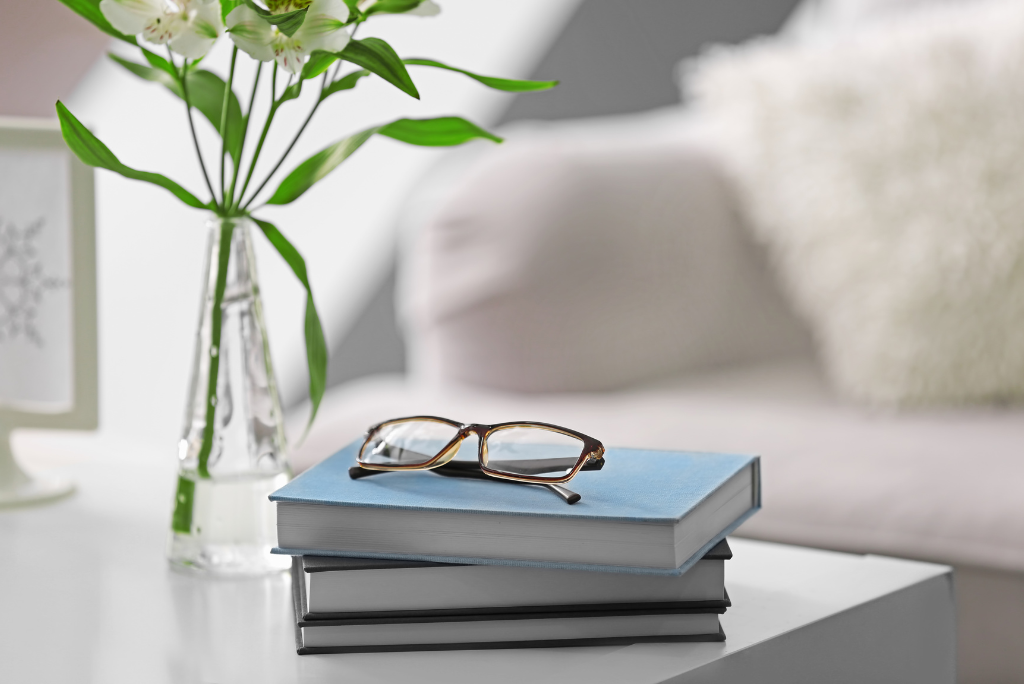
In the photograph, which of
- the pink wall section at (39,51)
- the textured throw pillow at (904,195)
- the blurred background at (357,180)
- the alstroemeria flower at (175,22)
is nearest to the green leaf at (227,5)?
the alstroemeria flower at (175,22)

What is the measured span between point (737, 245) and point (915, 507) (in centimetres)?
55

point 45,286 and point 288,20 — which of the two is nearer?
point 288,20

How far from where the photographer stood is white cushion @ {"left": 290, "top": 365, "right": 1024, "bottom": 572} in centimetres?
92

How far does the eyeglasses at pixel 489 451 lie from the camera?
0.52 meters

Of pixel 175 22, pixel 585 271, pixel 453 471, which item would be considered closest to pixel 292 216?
pixel 585 271

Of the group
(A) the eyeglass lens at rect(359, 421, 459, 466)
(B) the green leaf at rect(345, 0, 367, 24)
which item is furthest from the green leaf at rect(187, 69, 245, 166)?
(A) the eyeglass lens at rect(359, 421, 459, 466)

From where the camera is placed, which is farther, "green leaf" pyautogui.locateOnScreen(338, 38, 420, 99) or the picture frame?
the picture frame

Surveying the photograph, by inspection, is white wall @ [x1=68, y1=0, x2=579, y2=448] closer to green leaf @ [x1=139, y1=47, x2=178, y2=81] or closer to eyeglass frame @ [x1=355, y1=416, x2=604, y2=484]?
green leaf @ [x1=139, y1=47, x2=178, y2=81]

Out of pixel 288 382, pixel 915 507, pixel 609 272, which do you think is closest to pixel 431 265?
pixel 609 272

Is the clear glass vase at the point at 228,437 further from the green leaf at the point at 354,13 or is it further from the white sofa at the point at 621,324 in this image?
the white sofa at the point at 621,324

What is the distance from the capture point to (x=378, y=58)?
60 centimetres

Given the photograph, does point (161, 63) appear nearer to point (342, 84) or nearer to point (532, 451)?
point (342, 84)

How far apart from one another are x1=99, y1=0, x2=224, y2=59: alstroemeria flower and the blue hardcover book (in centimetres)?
26

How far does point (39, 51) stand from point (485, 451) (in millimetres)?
858
